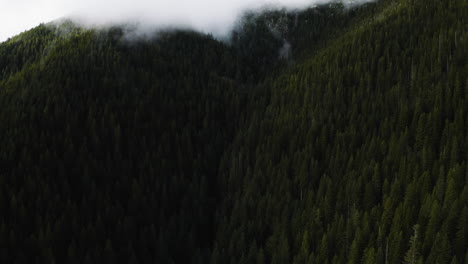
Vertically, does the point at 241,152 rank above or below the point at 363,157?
above

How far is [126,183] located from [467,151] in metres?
73.0

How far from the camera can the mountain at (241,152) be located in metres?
62.3

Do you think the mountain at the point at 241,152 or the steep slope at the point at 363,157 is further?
the mountain at the point at 241,152

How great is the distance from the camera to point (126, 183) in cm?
8375

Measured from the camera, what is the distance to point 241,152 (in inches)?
3755

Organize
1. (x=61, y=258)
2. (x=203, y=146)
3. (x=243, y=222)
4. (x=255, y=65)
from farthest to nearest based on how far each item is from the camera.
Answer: (x=255, y=65)
(x=203, y=146)
(x=243, y=222)
(x=61, y=258)

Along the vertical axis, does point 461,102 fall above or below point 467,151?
above

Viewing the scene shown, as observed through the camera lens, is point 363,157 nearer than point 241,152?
Yes

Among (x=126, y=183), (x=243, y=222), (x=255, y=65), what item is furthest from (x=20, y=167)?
(x=255, y=65)

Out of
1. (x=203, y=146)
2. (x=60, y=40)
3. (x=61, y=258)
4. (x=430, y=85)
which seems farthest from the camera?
(x=60, y=40)

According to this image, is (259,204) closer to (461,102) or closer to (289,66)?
(461,102)

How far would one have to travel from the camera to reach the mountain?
204 feet

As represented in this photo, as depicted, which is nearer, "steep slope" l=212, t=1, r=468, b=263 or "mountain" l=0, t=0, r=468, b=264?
"steep slope" l=212, t=1, r=468, b=263

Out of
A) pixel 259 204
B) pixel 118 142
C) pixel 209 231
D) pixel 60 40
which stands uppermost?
pixel 60 40
